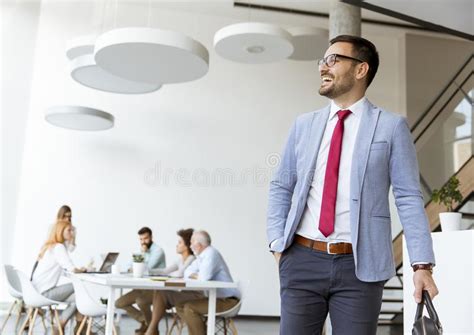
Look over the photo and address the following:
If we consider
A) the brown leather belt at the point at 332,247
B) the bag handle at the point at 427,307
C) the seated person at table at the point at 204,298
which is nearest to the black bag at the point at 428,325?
the bag handle at the point at 427,307

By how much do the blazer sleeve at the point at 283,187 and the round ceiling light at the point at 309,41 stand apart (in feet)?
18.7

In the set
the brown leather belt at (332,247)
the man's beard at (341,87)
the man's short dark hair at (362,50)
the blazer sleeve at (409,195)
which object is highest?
the man's short dark hair at (362,50)

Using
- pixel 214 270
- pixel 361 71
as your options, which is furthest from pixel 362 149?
pixel 214 270

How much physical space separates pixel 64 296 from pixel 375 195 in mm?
4919

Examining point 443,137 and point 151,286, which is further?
point 443,137

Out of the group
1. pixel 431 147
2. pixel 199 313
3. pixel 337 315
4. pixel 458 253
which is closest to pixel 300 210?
pixel 337 315

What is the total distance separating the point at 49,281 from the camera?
19.7 ft

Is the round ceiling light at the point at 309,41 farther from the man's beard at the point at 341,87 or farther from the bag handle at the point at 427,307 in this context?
the bag handle at the point at 427,307

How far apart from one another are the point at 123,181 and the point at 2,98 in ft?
7.58

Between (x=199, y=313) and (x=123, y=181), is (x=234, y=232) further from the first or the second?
(x=199, y=313)

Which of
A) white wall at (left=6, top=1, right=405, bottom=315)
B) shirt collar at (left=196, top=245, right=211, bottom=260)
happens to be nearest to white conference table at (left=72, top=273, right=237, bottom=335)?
shirt collar at (left=196, top=245, right=211, bottom=260)

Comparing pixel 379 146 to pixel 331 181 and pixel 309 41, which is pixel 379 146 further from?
pixel 309 41

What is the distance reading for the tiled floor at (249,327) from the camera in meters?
7.05

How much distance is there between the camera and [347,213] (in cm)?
188
